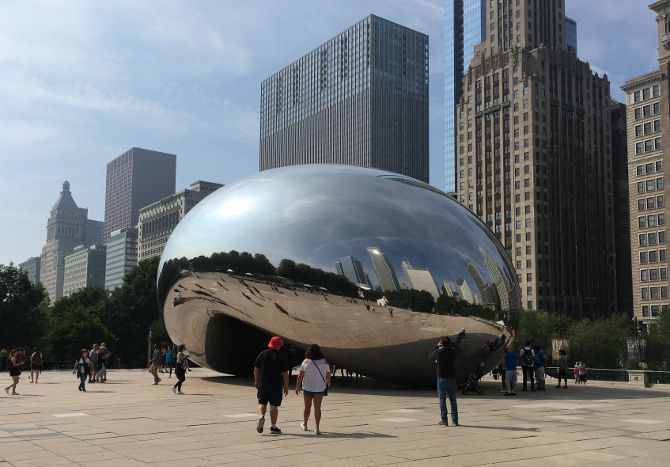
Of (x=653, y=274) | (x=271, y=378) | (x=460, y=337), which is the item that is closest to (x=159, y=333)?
(x=460, y=337)

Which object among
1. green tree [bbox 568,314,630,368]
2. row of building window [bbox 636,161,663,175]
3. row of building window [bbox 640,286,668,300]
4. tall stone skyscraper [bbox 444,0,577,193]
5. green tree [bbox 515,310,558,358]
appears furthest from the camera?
tall stone skyscraper [bbox 444,0,577,193]

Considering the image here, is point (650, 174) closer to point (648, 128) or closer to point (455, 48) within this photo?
point (648, 128)

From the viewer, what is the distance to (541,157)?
396 ft

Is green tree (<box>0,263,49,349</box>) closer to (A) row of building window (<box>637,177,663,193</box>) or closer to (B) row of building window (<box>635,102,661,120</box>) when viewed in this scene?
(A) row of building window (<box>637,177,663,193</box>)

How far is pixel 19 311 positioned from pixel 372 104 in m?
138

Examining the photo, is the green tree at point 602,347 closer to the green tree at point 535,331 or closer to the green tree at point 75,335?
the green tree at point 535,331

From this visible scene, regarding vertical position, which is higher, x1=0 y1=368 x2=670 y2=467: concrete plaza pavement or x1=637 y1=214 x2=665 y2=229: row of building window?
x1=637 y1=214 x2=665 y2=229: row of building window

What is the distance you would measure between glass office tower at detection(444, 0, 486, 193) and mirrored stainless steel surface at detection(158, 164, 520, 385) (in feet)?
487

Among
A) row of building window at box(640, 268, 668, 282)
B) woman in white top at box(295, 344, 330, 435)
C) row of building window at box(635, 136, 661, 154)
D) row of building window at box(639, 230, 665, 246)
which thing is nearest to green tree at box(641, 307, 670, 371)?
row of building window at box(640, 268, 668, 282)

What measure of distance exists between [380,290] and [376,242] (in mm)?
1210

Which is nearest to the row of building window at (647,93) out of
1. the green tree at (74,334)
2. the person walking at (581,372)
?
the green tree at (74,334)

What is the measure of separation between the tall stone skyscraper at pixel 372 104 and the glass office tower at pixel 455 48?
1338cm

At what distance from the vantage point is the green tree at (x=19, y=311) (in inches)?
2137

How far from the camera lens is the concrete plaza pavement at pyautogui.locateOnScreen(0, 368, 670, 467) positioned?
8.34 metres
